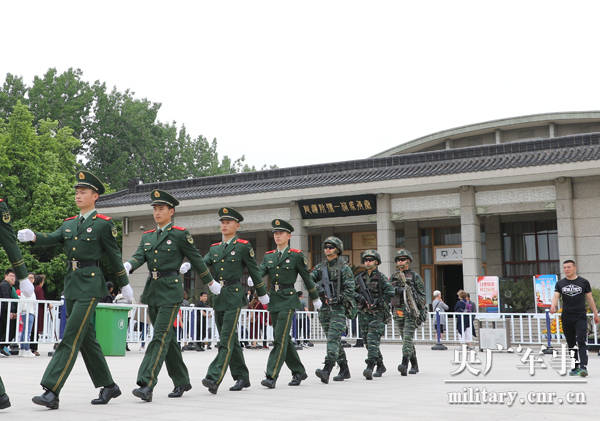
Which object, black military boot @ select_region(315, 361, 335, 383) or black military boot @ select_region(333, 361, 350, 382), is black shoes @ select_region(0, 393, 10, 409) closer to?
black military boot @ select_region(315, 361, 335, 383)

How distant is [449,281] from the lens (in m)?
25.8

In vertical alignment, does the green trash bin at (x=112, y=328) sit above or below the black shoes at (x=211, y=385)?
above

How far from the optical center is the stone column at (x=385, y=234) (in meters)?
23.8

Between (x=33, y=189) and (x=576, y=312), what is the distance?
28.3m

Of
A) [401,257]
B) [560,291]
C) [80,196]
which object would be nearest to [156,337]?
[80,196]

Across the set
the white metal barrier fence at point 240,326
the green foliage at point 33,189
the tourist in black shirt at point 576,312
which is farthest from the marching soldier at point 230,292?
the green foliage at point 33,189

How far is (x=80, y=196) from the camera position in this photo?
679 centimetres

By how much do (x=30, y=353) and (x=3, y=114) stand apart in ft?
112

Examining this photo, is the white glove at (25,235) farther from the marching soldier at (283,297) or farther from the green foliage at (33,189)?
the green foliage at (33,189)

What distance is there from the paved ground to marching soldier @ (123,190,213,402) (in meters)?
0.43

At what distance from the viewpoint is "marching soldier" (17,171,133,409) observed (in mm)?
6320

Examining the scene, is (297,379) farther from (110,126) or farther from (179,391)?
(110,126)

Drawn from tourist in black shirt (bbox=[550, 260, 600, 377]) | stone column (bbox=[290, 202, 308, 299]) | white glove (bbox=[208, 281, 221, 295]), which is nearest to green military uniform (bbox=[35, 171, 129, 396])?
white glove (bbox=[208, 281, 221, 295])

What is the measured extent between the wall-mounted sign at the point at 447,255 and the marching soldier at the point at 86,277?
1991 centimetres
